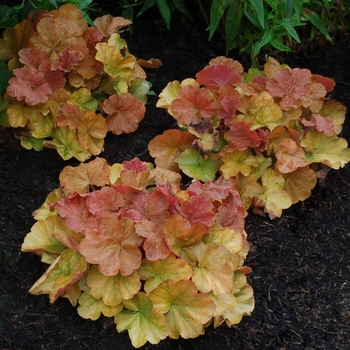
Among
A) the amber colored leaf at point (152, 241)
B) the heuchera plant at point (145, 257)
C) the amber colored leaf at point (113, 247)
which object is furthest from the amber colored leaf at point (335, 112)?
the amber colored leaf at point (113, 247)

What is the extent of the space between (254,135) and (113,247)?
0.91 meters

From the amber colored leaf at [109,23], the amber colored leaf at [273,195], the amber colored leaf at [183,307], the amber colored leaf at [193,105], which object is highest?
the amber colored leaf at [109,23]

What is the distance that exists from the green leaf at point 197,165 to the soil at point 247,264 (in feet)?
0.80

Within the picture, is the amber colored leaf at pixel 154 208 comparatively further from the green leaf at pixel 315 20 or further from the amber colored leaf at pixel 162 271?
the green leaf at pixel 315 20

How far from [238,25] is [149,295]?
1.53m

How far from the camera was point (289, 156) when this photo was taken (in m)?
3.14

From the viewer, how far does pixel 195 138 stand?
3.15 meters

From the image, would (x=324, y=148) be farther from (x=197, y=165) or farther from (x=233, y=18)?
(x=233, y=18)

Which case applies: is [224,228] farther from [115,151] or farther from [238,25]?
[238,25]

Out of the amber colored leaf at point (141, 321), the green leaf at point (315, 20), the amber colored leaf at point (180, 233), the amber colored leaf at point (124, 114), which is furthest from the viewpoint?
the green leaf at point (315, 20)

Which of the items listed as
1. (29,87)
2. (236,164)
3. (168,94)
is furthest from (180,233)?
(29,87)

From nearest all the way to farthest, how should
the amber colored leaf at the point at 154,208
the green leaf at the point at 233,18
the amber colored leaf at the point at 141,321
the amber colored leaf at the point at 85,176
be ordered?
the amber colored leaf at the point at 141,321 < the amber colored leaf at the point at 154,208 < the amber colored leaf at the point at 85,176 < the green leaf at the point at 233,18

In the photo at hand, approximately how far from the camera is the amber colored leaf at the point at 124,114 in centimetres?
319

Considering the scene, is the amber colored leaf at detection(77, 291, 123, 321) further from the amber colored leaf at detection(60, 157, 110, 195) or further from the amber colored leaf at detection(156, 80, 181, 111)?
the amber colored leaf at detection(156, 80, 181, 111)
